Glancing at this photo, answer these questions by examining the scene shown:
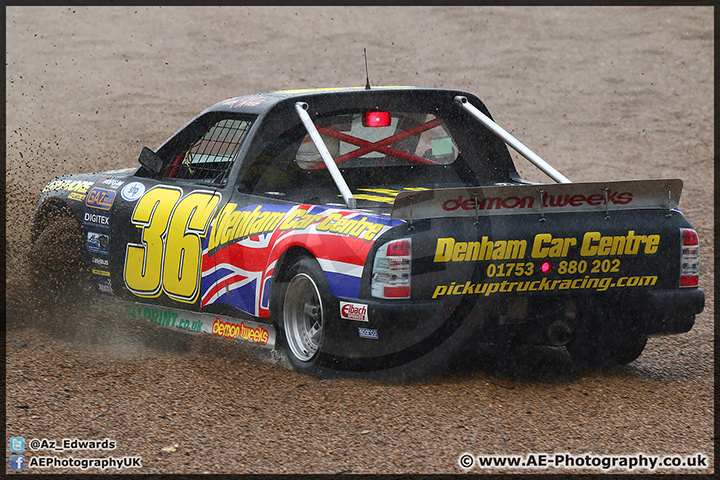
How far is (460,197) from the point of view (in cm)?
523

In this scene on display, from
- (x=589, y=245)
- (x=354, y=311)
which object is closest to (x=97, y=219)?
(x=354, y=311)

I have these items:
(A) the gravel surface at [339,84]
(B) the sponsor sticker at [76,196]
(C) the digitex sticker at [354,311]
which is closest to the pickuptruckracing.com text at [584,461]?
(A) the gravel surface at [339,84]

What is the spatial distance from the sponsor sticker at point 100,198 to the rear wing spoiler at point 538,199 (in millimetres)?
2908

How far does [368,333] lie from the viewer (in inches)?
206

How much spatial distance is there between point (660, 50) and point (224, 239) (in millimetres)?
18739

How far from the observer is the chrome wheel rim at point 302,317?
5684 mm

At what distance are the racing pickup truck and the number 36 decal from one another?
0.01 metres

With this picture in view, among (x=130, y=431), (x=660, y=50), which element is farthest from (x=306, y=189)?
(x=660, y=50)

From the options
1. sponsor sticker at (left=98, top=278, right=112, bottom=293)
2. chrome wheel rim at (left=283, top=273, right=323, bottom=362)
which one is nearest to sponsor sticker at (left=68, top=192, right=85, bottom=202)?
sponsor sticker at (left=98, top=278, right=112, bottom=293)

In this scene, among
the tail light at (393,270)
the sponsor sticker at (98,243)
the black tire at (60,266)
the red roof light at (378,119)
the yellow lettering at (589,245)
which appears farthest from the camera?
the black tire at (60,266)

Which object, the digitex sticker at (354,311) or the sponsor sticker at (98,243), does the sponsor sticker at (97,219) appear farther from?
the digitex sticker at (354,311)

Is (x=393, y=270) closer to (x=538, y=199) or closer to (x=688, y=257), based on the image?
(x=538, y=199)

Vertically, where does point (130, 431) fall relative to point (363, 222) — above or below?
below

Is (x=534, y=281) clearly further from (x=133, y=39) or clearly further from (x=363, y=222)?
(x=133, y=39)
